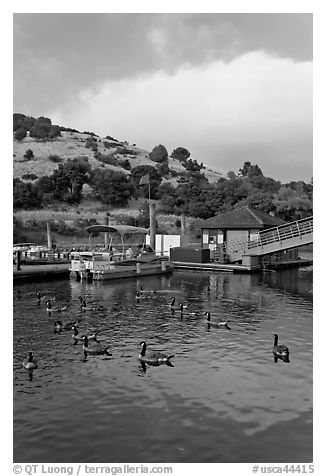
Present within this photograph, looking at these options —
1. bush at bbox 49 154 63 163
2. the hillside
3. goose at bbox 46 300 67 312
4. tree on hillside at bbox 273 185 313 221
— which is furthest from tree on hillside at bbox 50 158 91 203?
goose at bbox 46 300 67 312

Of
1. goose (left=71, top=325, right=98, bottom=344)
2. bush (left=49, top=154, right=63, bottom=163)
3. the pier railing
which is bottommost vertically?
goose (left=71, top=325, right=98, bottom=344)

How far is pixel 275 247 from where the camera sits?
44750 millimetres

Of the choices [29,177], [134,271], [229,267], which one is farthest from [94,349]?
[29,177]

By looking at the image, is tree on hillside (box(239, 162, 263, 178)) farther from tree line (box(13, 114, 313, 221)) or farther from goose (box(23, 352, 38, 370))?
goose (box(23, 352, 38, 370))

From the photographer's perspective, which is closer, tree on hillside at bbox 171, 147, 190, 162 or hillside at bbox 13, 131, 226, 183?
hillside at bbox 13, 131, 226, 183

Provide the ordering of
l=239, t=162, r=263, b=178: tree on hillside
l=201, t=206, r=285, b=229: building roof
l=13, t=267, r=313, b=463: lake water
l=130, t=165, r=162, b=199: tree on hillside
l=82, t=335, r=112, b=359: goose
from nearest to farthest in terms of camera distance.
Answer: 1. l=13, t=267, r=313, b=463: lake water
2. l=82, t=335, r=112, b=359: goose
3. l=201, t=206, r=285, b=229: building roof
4. l=130, t=165, r=162, b=199: tree on hillside
5. l=239, t=162, r=263, b=178: tree on hillside

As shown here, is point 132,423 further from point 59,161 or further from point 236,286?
point 59,161

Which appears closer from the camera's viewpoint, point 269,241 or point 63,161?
point 269,241

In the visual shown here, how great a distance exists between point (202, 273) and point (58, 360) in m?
28.6

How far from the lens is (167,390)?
1335cm

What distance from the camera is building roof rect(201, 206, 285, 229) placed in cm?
4966

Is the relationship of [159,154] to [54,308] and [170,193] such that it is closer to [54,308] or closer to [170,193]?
[170,193]

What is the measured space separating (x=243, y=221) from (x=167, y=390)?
128 ft

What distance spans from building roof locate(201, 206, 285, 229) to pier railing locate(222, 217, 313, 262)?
3.55ft
